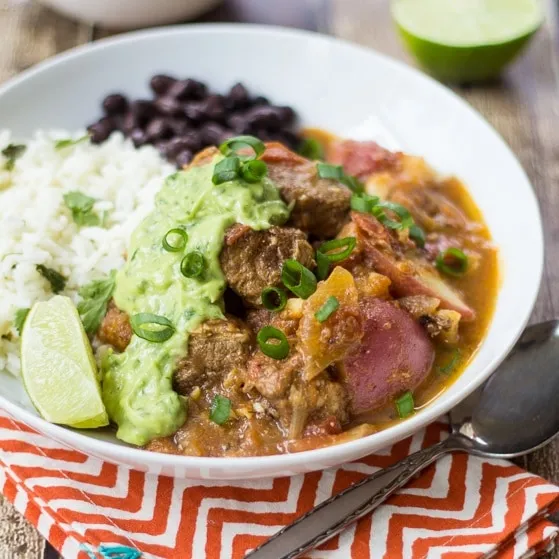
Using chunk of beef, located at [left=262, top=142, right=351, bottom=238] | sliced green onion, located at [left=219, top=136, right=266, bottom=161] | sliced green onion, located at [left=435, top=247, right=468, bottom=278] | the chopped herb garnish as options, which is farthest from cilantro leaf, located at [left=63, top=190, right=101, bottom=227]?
the chopped herb garnish

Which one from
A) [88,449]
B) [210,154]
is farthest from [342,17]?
[88,449]

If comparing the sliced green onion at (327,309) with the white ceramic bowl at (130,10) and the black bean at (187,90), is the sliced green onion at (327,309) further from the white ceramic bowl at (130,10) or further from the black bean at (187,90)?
the white ceramic bowl at (130,10)

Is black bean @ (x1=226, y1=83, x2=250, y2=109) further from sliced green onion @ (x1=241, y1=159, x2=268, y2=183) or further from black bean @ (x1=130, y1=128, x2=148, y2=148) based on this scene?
sliced green onion @ (x1=241, y1=159, x2=268, y2=183)

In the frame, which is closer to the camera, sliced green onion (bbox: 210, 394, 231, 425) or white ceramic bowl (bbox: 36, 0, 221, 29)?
sliced green onion (bbox: 210, 394, 231, 425)

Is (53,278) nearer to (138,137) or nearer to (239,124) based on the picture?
(138,137)

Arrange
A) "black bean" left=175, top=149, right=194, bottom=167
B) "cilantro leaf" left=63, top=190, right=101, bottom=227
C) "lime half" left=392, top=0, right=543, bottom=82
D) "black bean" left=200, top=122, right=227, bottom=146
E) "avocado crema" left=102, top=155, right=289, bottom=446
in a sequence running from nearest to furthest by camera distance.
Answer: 1. "avocado crema" left=102, top=155, right=289, bottom=446
2. "cilantro leaf" left=63, top=190, right=101, bottom=227
3. "black bean" left=175, top=149, right=194, bottom=167
4. "black bean" left=200, top=122, right=227, bottom=146
5. "lime half" left=392, top=0, right=543, bottom=82
